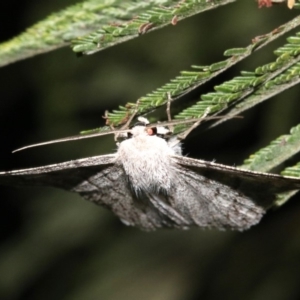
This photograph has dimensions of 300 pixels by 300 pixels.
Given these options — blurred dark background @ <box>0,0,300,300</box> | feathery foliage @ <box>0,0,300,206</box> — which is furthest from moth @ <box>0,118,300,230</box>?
blurred dark background @ <box>0,0,300,300</box>

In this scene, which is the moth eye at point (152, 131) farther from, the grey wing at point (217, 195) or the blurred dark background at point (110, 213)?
the blurred dark background at point (110, 213)

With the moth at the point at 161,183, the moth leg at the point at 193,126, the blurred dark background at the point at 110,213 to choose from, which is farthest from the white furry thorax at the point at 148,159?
the blurred dark background at the point at 110,213

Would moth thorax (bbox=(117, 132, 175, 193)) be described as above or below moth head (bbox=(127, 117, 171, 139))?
below

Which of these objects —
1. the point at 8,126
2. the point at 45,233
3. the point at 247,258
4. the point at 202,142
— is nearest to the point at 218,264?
the point at 247,258

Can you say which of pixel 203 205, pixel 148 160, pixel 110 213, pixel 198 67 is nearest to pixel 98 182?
pixel 148 160

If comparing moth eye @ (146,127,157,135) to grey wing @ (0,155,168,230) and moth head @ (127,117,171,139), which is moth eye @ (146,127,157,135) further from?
grey wing @ (0,155,168,230)

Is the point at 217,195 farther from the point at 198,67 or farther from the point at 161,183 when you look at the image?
the point at 198,67

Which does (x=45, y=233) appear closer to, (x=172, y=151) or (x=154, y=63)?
(x=154, y=63)
